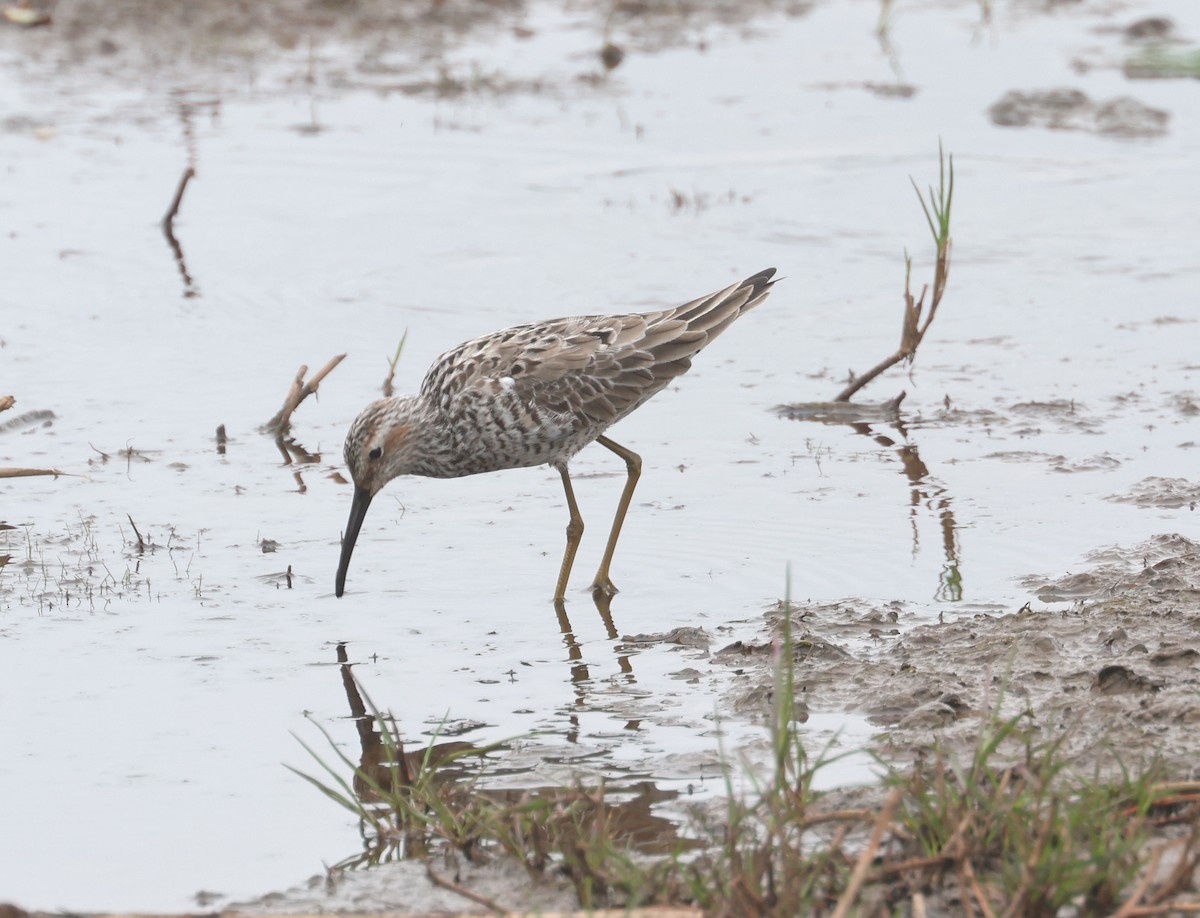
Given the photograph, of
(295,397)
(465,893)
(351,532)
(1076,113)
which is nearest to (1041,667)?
(465,893)

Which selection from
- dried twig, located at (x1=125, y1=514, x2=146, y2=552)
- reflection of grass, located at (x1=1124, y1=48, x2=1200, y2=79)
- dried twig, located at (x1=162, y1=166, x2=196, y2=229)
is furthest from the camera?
reflection of grass, located at (x1=1124, y1=48, x2=1200, y2=79)

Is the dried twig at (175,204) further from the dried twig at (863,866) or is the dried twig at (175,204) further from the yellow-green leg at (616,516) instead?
the dried twig at (863,866)

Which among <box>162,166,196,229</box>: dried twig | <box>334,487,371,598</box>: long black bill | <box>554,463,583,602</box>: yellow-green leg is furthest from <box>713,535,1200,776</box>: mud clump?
<box>162,166,196,229</box>: dried twig

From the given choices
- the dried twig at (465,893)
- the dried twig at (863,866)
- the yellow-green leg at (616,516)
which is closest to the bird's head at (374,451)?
the yellow-green leg at (616,516)

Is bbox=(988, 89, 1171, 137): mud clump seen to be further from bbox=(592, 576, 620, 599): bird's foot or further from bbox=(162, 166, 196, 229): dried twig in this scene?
bbox=(592, 576, 620, 599): bird's foot

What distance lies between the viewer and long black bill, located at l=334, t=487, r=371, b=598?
7.84 metres

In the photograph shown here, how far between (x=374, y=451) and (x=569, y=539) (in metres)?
1.07

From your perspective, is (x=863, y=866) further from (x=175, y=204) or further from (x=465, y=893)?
(x=175, y=204)

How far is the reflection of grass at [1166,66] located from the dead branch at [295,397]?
12.0 metres

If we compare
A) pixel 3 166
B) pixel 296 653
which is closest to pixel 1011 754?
pixel 296 653

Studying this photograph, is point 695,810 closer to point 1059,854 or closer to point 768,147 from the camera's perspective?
point 1059,854

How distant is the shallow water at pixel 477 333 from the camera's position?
666 cm

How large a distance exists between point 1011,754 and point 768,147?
1150 cm

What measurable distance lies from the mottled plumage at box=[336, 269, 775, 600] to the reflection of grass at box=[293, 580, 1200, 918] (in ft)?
8.93
